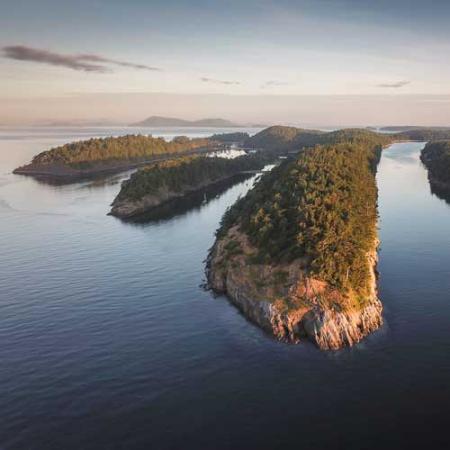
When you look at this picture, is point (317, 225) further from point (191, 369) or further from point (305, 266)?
point (191, 369)

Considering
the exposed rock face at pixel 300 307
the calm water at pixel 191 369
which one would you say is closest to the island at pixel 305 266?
the exposed rock face at pixel 300 307

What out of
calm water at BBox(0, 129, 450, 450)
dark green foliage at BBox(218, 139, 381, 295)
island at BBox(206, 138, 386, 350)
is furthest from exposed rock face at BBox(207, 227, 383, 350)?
dark green foliage at BBox(218, 139, 381, 295)

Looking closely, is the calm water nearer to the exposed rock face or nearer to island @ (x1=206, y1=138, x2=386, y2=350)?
the exposed rock face

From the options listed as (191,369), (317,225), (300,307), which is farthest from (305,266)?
(191,369)

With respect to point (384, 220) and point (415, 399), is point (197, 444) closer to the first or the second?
point (415, 399)

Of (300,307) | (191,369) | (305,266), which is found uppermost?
(305,266)

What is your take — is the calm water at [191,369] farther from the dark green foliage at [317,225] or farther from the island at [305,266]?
the dark green foliage at [317,225]

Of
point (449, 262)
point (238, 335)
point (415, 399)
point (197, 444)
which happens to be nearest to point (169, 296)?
point (238, 335)
